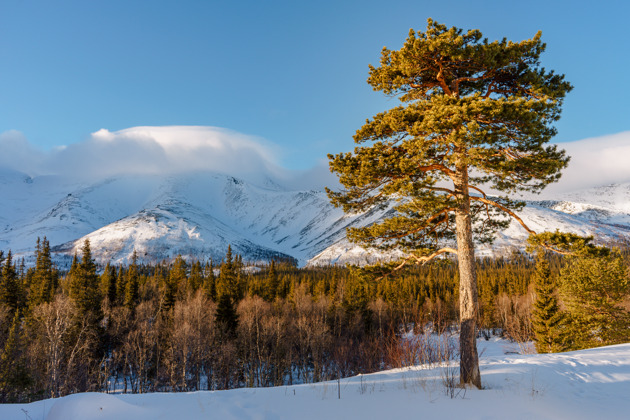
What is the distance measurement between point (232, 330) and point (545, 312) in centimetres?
3272

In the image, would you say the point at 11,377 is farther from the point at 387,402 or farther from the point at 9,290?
the point at 387,402

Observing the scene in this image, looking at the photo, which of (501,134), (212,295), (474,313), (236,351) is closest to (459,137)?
(501,134)

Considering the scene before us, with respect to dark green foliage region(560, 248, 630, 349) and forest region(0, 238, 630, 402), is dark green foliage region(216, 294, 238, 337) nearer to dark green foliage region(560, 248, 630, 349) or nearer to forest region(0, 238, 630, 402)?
forest region(0, 238, 630, 402)

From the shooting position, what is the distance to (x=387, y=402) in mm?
6520

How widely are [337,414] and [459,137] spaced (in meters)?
7.03

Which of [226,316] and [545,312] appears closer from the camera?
[545,312]

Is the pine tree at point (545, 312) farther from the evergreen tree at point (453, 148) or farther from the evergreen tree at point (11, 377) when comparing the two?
the evergreen tree at point (11, 377)

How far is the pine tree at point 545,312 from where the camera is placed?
86.2 ft

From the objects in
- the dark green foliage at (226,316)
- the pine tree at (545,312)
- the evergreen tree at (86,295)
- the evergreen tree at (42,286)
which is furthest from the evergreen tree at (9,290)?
the pine tree at (545,312)

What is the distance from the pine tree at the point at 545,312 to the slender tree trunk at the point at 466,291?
22424mm

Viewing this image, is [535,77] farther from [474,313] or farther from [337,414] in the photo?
[337,414]

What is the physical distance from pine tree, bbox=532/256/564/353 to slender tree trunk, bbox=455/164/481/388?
73.6 ft

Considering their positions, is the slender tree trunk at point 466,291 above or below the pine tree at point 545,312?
above

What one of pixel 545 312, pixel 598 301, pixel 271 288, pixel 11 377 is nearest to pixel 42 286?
pixel 11 377
